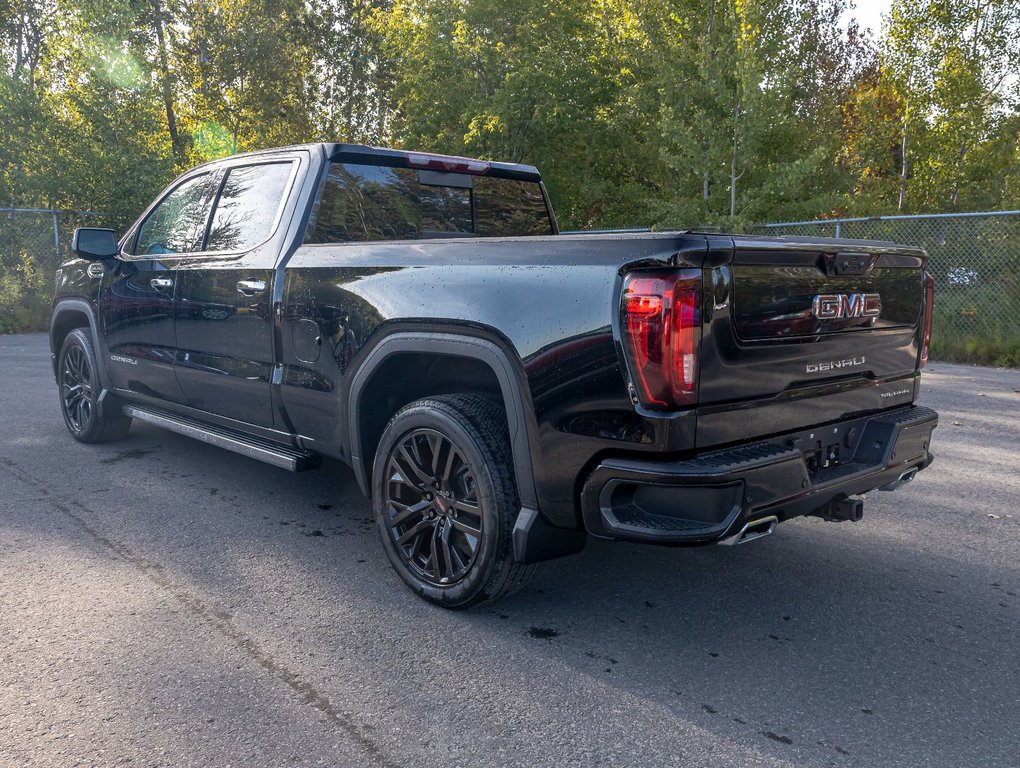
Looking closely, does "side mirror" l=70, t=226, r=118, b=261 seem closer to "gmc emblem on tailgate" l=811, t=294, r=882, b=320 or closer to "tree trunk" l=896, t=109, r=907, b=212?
"gmc emblem on tailgate" l=811, t=294, r=882, b=320

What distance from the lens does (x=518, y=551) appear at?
3.00 m

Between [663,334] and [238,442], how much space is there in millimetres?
2700

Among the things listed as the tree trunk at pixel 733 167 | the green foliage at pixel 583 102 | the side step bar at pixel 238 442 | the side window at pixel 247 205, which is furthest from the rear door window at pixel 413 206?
the tree trunk at pixel 733 167

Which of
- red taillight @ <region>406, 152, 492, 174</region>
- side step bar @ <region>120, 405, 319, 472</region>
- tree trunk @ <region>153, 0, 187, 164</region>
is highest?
tree trunk @ <region>153, 0, 187, 164</region>

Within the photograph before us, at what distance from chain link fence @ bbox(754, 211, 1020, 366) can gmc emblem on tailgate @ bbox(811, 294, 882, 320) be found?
8002 millimetres

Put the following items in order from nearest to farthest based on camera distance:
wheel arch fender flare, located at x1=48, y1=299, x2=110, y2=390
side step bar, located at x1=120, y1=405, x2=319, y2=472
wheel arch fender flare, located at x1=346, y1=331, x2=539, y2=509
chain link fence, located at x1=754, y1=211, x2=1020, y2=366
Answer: wheel arch fender flare, located at x1=346, y1=331, x2=539, y2=509 → side step bar, located at x1=120, y1=405, x2=319, y2=472 → wheel arch fender flare, located at x1=48, y1=299, x2=110, y2=390 → chain link fence, located at x1=754, y1=211, x2=1020, y2=366

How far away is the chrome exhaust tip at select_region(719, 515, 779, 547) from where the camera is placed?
267 cm

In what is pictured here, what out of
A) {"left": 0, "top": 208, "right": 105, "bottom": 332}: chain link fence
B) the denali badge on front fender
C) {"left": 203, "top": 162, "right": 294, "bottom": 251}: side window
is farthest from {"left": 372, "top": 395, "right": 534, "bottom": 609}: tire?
{"left": 0, "top": 208, "right": 105, "bottom": 332}: chain link fence

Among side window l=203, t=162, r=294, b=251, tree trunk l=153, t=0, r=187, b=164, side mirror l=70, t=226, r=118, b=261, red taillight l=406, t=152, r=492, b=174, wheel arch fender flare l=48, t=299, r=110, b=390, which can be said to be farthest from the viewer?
tree trunk l=153, t=0, r=187, b=164

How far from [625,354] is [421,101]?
21.9m

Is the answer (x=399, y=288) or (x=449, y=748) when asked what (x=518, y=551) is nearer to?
(x=449, y=748)

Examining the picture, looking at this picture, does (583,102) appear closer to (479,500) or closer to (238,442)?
(238,442)

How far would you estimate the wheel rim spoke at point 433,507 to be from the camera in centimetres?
327

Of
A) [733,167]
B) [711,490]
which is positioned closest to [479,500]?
[711,490]
